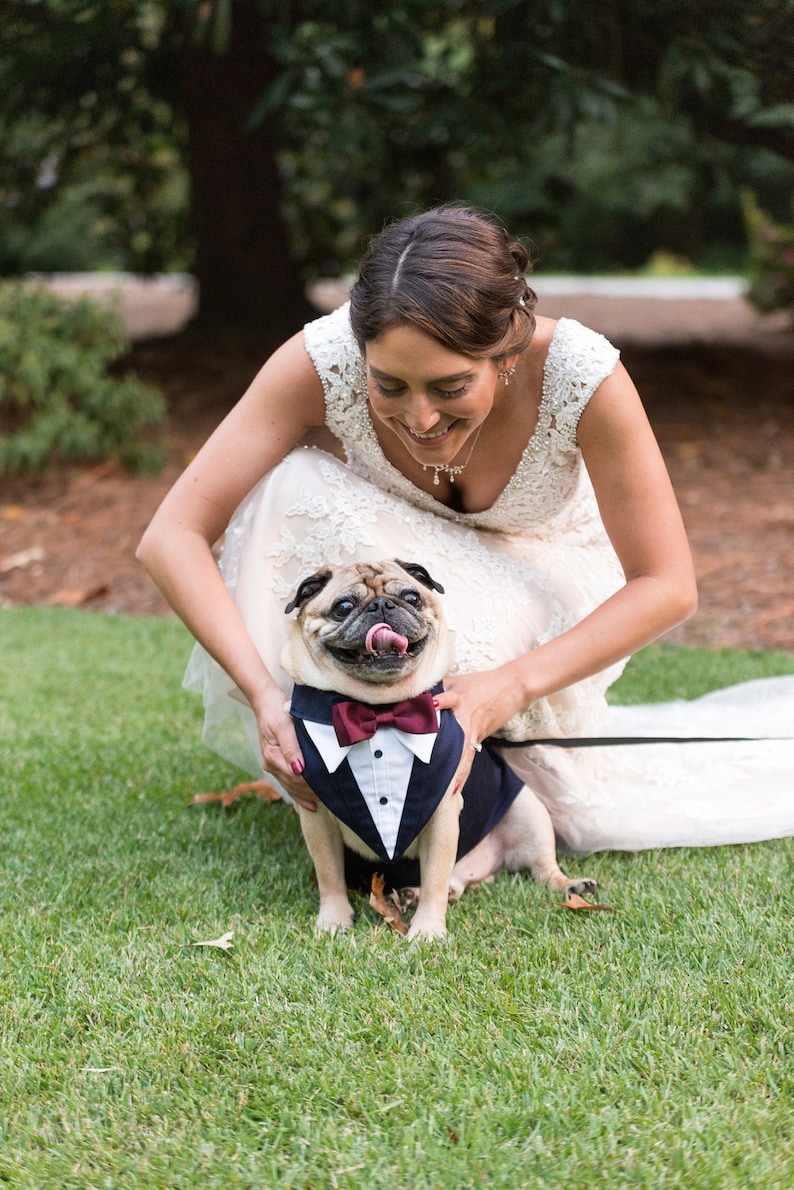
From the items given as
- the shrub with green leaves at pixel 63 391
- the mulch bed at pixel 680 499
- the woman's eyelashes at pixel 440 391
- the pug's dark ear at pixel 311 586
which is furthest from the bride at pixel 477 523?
the shrub with green leaves at pixel 63 391

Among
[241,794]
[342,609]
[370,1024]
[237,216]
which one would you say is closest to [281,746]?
[342,609]

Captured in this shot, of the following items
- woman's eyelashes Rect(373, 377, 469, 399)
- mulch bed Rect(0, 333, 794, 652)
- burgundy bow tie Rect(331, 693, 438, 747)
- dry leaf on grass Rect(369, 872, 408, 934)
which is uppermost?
woman's eyelashes Rect(373, 377, 469, 399)

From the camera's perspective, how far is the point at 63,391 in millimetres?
7199

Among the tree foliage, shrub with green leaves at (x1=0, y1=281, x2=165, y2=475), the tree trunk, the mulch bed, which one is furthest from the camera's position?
the tree trunk

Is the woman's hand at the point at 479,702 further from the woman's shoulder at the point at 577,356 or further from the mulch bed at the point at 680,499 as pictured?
the mulch bed at the point at 680,499

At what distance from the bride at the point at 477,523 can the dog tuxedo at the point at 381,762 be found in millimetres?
91

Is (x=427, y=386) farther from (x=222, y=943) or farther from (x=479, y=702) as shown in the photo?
(x=222, y=943)

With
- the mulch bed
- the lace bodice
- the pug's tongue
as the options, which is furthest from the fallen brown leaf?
the pug's tongue

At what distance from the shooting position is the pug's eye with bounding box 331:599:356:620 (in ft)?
8.77

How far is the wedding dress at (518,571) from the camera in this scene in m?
3.17

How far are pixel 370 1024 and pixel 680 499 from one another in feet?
16.8

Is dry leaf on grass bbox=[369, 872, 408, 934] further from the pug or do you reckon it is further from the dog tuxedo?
the dog tuxedo

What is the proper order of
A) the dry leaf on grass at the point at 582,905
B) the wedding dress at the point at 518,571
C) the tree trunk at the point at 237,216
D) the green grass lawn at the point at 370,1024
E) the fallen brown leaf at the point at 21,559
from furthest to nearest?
the tree trunk at the point at 237,216, the fallen brown leaf at the point at 21,559, the wedding dress at the point at 518,571, the dry leaf on grass at the point at 582,905, the green grass lawn at the point at 370,1024

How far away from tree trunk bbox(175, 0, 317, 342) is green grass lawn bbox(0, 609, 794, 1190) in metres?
7.14
